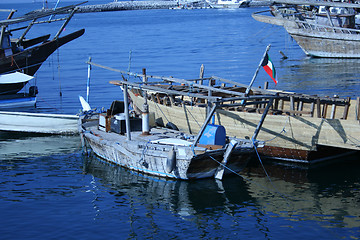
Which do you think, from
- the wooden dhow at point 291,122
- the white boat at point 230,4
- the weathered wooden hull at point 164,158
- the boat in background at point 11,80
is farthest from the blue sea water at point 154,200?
the white boat at point 230,4

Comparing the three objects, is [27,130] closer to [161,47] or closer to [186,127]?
[186,127]

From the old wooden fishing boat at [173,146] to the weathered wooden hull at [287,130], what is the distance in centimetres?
91

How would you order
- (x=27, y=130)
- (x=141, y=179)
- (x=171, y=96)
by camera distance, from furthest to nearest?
(x=27, y=130)
(x=171, y=96)
(x=141, y=179)

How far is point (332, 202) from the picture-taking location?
16.3 m

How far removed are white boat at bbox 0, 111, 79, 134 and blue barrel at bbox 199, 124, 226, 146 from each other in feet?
31.4

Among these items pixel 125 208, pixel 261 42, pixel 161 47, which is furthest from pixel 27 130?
pixel 261 42

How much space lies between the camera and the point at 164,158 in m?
17.5

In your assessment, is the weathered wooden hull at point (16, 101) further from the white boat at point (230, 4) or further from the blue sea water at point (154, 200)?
the white boat at point (230, 4)

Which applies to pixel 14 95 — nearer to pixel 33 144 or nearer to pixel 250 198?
pixel 33 144

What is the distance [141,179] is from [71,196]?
9.00 feet

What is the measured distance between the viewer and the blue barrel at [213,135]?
17.6m

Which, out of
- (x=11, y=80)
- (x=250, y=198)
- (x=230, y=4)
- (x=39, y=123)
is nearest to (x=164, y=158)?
(x=250, y=198)

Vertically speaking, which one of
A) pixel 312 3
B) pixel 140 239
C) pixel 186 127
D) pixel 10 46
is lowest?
pixel 140 239

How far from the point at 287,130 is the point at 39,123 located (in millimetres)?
13213
